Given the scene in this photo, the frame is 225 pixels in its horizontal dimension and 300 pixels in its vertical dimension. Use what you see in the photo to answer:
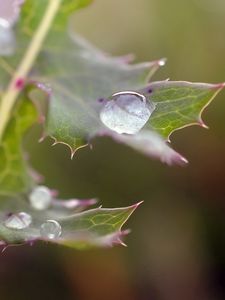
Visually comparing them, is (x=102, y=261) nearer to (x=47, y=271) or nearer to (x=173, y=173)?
(x=47, y=271)

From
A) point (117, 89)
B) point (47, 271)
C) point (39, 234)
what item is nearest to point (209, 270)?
point (47, 271)

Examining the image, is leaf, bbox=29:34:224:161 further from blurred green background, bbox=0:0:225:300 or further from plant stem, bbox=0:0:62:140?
blurred green background, bbox=0:0:225:300

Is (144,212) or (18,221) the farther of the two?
(144,212)

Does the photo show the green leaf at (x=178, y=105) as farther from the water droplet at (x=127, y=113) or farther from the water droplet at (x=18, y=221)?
the water droplet at (x=18, y=221)

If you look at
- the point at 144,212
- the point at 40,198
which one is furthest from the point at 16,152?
the point at 144,212

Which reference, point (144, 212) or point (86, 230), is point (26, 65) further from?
point (144, 212)
